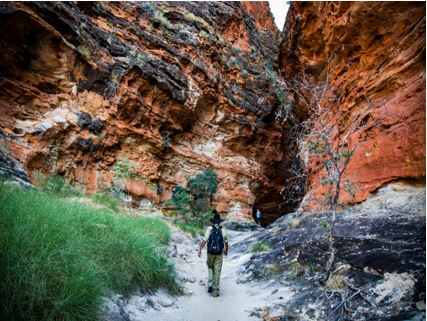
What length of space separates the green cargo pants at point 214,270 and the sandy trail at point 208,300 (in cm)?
18

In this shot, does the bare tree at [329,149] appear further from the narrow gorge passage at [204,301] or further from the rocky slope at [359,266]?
the narrow gorge passage at [204,301]

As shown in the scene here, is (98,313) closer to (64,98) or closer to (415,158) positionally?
(415,158)

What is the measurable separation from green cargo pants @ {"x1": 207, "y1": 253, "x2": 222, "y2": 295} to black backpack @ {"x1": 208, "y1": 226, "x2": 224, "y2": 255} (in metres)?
0.12

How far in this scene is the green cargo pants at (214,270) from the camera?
596 cm

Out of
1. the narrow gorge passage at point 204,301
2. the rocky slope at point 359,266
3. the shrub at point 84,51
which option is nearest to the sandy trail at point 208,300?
the narrow gorge passage at point 204,301

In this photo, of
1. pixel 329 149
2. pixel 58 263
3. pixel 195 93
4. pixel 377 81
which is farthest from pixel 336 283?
pixel 195 93

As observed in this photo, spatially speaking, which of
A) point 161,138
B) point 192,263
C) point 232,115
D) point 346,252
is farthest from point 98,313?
point 232,115

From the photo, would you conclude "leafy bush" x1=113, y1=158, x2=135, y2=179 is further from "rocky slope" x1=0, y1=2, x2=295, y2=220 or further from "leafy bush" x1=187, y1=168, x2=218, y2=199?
"leafy bush" x1=187, y1=168, x2=218, y2=199

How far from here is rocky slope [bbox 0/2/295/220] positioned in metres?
11.1

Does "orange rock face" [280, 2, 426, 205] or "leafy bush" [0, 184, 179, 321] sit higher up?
"orange rock face" [280, 2, 426, 205]

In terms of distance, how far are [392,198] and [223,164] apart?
11833 millimetres

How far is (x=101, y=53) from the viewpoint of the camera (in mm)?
13609

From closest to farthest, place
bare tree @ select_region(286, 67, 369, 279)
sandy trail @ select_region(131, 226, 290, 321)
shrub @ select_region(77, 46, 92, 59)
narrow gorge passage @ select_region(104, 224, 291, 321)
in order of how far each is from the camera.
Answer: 1. narrow gorge passage @ select_region(104, 224, 291, 321)
2. sandy trail @ select_region(131, 226, 290, 321)
3. bare tree @ select_region(286, 67, 369, 279)
4. shrub @ select_region(77, 46, 92, 59)

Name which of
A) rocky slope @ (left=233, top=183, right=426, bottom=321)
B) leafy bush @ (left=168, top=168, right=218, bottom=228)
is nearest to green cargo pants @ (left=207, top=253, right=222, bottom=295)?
rocky slope @ (left=233, top=183, right=426, bottom=321)
